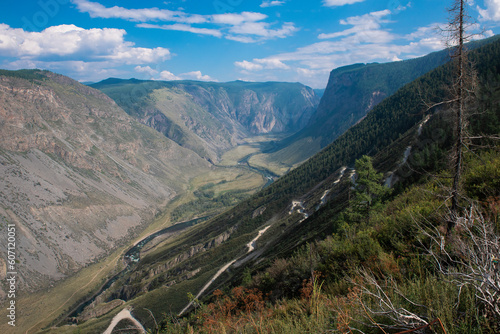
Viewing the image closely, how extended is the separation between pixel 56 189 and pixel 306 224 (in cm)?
13050

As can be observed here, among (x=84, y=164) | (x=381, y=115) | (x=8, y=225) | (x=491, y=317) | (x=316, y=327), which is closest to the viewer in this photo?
(x=491, y=317)

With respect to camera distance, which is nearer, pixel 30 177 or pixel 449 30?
pixel 449 30

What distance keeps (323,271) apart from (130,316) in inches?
2318

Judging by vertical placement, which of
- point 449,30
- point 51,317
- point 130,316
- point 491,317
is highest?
point 449,30

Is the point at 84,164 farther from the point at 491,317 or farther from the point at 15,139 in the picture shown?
the point at 491,317

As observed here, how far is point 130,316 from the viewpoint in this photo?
5562 centimetres

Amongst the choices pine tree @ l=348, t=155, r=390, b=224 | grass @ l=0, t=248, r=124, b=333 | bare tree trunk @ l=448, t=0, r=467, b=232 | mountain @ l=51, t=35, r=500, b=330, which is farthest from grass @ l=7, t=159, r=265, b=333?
bare tree trunk @ l=448, t=0, r=467, b=232

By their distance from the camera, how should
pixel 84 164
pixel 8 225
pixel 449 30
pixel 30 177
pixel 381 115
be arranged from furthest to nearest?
pixel 84 164 → pixel 30 177 → pixel 381 115 → pixel 8 225 → pixel 449 30

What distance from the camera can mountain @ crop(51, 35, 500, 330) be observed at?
15438mm

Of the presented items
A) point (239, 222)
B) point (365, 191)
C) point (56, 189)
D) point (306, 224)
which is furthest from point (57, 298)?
point (365, 191)

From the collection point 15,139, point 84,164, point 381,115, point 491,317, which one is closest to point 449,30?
point 491,317

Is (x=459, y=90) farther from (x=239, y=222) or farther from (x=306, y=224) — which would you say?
(x=239, y=222)

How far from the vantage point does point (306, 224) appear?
51812 millimetres

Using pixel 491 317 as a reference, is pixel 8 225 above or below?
below
